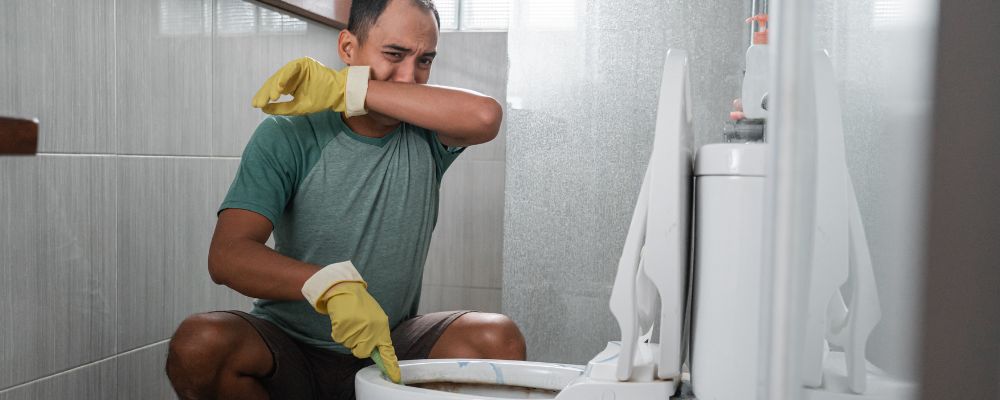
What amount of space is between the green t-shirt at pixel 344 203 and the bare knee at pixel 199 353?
0.19m

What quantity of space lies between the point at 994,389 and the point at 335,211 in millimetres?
1533

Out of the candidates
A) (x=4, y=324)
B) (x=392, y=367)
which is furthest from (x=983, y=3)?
(x=4, y=324)

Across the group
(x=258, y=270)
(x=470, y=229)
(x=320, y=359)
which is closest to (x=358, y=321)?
(x=258, y=270)

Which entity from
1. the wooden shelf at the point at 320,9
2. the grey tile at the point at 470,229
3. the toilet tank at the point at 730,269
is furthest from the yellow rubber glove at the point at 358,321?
the grey tile at the point at 470,229

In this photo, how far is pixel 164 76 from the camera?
6.45 ft

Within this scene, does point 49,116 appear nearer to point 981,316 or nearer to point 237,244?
point 237,244

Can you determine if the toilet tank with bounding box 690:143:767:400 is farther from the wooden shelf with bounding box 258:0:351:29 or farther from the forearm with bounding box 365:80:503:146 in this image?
the wooden shelf with bounding box 258:0:351:29

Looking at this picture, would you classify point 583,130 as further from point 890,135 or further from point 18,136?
point 890,135

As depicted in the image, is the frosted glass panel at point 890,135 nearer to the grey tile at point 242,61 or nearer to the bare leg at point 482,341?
the bare leg at point 482,341

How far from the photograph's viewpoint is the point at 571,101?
7.18ft

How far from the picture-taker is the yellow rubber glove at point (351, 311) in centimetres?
137

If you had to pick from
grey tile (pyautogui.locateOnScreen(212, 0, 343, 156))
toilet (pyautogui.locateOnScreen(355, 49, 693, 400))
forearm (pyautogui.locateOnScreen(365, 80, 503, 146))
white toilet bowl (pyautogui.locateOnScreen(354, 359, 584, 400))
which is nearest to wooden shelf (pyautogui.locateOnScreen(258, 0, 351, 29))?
grey tile (pyautogui.locateOnScreen(212, 0, 343, 156))

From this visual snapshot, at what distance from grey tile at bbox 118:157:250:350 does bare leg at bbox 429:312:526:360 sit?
73 centimetres

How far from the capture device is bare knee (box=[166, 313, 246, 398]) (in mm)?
1482
